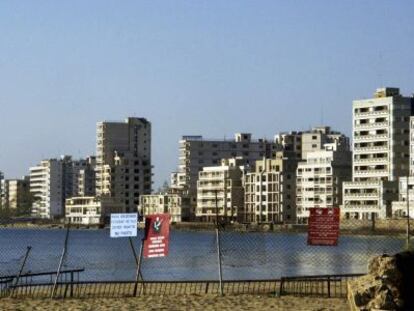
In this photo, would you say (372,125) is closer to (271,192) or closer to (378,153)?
(378,153)

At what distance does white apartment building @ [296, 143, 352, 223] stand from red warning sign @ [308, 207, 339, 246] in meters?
146

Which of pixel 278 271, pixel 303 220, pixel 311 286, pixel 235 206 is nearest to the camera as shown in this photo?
pixel 311 286

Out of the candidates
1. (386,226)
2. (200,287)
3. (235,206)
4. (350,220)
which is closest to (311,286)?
(200,287)

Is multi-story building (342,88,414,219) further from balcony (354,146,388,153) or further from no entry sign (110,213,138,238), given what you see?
no entry sign (110,213,138,238)

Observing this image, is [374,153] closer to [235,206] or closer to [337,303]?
[235,206]

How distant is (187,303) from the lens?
953 inches

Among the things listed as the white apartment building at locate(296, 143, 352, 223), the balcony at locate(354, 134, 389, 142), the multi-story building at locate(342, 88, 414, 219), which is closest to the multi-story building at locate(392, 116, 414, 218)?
the multi-story building at locate(342, 88, 414, 219)

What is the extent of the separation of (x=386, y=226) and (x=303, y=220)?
123ft

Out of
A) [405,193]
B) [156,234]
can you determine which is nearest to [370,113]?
[405,193]

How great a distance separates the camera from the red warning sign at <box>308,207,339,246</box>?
1001 inches

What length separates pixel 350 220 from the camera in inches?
6097

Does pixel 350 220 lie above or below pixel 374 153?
below

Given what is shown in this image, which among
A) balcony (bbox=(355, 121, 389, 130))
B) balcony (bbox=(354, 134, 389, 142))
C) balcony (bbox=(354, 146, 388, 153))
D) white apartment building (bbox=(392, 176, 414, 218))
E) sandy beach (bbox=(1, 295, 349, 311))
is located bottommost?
sandy beach (bbox=(1, 295, 349, 311))

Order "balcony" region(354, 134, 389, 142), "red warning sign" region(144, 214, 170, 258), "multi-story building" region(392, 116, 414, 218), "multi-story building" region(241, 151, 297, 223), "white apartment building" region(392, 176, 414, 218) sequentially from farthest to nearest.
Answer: "multi-story building" region(241, 151, 297, 223) < "balcony" region(354, 134, 389, 142) < "multi-story building" region(392, 116, 414, 218) < "white apartment building" region(392, 176, 414, 218) < "red warning sign" region(144, 214, 170, 258)
